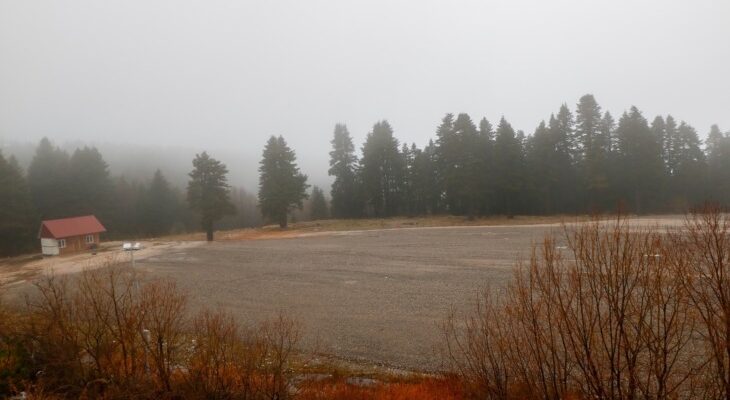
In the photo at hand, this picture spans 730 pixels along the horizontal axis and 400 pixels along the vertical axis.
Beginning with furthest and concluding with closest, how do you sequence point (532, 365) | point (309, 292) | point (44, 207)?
point (44, 207)
point (309, 292)
point (532, 365)

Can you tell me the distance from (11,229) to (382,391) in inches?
1821

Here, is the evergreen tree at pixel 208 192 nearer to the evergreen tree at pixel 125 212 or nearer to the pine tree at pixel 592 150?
the evergreen tree at pixel 125 212

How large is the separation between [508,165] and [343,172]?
2174 centimetres

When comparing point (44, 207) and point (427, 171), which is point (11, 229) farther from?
point (427, 171)

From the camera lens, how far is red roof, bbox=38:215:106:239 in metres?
34.6

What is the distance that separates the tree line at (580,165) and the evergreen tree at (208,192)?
2453 centimetres

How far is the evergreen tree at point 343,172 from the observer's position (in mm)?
54750

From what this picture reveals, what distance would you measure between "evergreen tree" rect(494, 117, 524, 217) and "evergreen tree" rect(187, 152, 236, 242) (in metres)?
28.7

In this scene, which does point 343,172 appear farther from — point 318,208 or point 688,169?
point 688,169

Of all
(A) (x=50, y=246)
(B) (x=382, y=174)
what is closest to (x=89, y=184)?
(A) (x=50, y=246)

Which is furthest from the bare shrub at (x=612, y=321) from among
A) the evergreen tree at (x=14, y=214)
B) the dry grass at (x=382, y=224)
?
the evergreen tree at (x=14, y=214)

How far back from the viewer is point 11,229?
39062mm

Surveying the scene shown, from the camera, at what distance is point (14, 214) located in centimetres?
3959

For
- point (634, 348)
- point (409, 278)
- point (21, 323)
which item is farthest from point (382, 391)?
point (409, 278)
